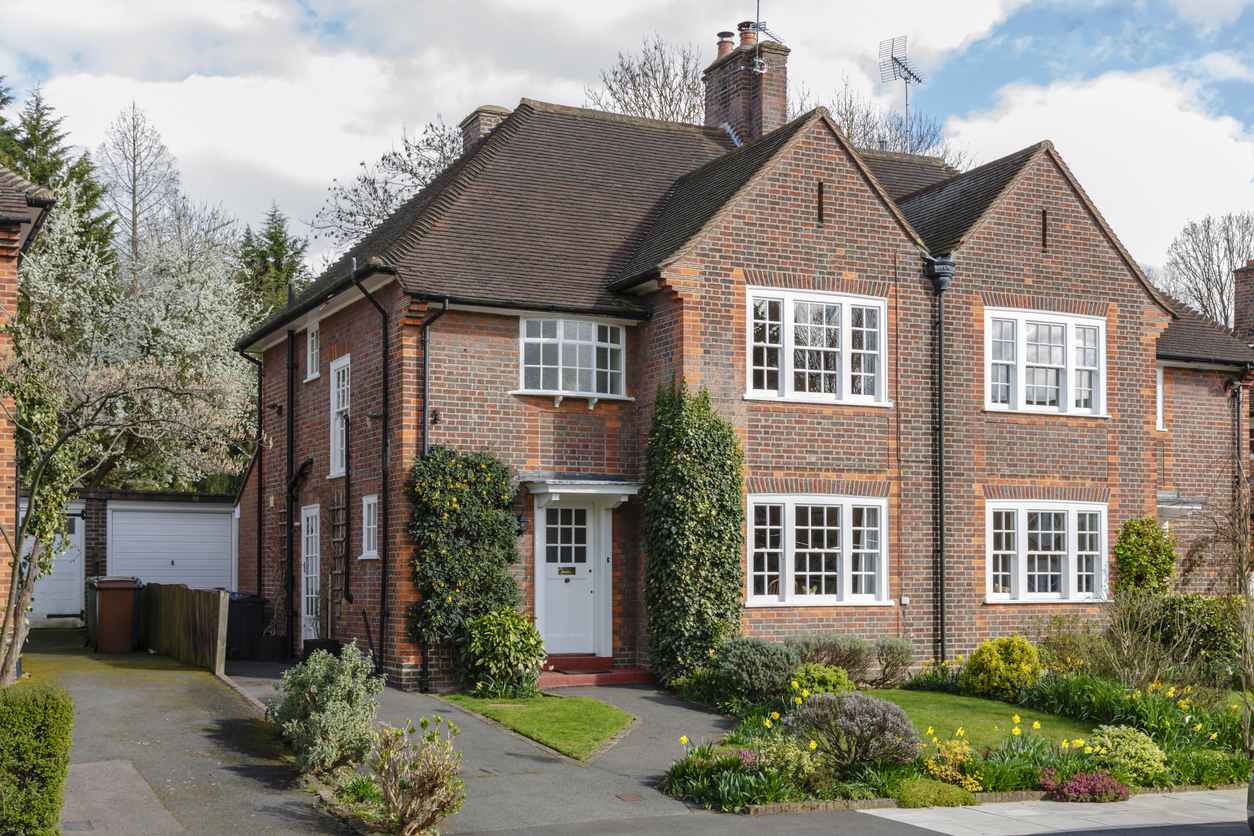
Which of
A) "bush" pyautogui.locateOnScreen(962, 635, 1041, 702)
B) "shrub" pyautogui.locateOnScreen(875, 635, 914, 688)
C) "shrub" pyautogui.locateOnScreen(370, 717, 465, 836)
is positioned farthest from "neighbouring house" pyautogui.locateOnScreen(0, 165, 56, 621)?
"bush" pyautogui.locateOnScreen(962, 635, 1041, 702)

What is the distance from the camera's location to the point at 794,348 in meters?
18.2

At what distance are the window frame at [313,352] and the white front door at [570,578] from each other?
5.91 meters

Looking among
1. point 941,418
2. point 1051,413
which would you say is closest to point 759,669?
point 941,418

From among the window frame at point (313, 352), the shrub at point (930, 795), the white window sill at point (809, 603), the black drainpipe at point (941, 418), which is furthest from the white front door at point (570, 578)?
the shrub at point (930, 795)

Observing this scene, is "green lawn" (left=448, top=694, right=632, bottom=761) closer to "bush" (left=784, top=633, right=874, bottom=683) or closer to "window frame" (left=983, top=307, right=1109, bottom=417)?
"bush" (left=784, top=633, right=874, bottom=683)

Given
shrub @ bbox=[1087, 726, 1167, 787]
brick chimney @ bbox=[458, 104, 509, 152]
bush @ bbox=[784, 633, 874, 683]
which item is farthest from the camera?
brick chimney @ bbox=[458, 104, 509, 152]

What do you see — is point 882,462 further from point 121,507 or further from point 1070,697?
point 121,507

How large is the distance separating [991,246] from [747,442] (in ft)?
18.1

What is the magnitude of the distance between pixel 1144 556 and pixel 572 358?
32.7 ft

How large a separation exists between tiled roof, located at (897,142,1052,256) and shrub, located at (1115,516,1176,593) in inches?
221

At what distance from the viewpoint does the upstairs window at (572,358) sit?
18.0 metres

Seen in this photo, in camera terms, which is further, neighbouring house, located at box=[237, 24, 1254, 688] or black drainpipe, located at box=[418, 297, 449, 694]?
neighbouring house, located at box=[237, 24, 1254, 688]

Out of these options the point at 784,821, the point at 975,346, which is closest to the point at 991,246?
the point at 975,346

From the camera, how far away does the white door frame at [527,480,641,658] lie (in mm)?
17609
